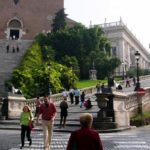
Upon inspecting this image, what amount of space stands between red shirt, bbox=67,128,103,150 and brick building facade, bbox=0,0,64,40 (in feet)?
232

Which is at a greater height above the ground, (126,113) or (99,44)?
(99,44)

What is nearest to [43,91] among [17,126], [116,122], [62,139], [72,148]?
[17,126]

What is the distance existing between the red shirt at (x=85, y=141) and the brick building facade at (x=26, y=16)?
70.7 metres

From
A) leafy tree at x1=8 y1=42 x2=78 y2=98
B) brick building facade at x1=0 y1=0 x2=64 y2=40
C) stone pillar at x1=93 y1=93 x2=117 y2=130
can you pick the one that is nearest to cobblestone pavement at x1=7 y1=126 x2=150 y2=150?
stone pillar at x1=93 y1=93 x2=117 y2=130

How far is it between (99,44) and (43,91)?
87.5 ft

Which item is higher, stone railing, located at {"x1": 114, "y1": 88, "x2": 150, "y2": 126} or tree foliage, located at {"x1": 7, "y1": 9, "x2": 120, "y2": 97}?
tree foliage, located at {"x1": 7, "y1": 9, "x2": 120, "y2": 97}

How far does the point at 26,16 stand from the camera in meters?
79.4

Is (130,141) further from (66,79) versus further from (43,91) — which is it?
(66,79)

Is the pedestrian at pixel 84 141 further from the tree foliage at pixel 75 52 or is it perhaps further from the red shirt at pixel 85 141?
the tree foliage at pixel 75 52

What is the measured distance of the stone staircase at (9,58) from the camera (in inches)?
2077

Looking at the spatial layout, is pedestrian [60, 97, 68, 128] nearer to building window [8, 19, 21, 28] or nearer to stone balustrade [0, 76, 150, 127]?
stone balustrade [0, 76, 150, 127]

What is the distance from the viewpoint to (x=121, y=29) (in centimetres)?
10181

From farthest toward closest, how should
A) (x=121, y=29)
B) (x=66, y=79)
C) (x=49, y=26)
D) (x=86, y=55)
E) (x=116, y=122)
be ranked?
(x=121, y=29), (x=49, y=26), (x=86, y=55), (x=66, y=79), (x=116, y=122)

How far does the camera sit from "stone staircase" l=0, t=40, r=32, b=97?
173 feet
